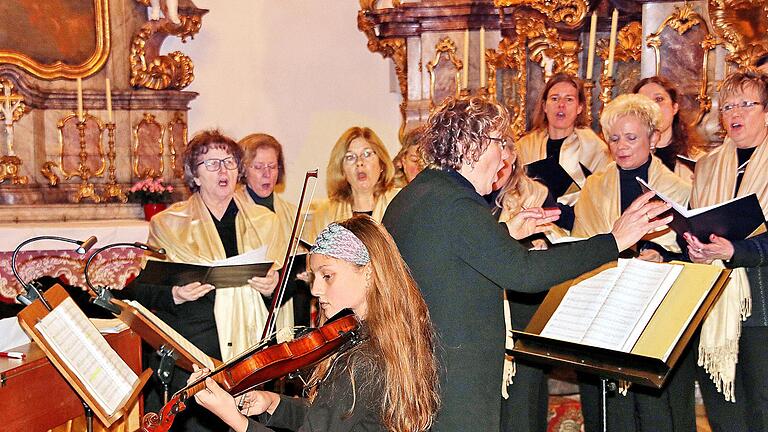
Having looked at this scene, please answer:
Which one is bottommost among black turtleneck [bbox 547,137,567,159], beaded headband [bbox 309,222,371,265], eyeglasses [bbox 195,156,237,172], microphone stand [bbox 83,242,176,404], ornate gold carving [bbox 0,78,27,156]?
microphone stand [bbox 83,242,176,404]

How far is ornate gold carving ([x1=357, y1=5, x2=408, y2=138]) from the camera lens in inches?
287

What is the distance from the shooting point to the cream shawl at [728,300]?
158 inches

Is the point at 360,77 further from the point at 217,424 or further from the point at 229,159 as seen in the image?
the point at 217,424

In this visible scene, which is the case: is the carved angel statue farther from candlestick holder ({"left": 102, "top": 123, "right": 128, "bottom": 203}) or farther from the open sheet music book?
the open sheet music book

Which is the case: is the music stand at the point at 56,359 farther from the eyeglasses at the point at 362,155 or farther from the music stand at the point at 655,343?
the eyeglasses at the point at 362,155

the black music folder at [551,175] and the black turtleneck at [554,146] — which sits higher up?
the black turtleneck at [554,146]

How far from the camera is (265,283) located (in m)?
4.25

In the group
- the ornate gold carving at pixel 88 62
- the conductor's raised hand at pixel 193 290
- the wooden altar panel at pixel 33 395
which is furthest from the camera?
the ornate gold carving at pixel 88 62

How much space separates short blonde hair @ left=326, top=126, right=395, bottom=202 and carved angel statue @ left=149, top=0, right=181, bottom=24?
2.84m

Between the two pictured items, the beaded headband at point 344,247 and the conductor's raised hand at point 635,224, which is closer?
the beaded headband at point 344,247

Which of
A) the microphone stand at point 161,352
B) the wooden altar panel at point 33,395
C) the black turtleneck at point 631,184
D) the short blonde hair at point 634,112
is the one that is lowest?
the wooden altar panel at point 33,395

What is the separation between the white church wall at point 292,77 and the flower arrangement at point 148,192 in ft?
2.55

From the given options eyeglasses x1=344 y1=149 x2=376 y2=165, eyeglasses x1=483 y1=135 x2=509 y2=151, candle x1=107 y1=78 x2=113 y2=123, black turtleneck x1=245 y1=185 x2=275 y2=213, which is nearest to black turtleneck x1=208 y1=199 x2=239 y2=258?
black turtleneck x1=245 y1=185 x2=275 y2=213

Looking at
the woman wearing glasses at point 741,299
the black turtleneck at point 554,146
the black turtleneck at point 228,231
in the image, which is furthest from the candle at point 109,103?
the woman wearing glasses at point 741,299
